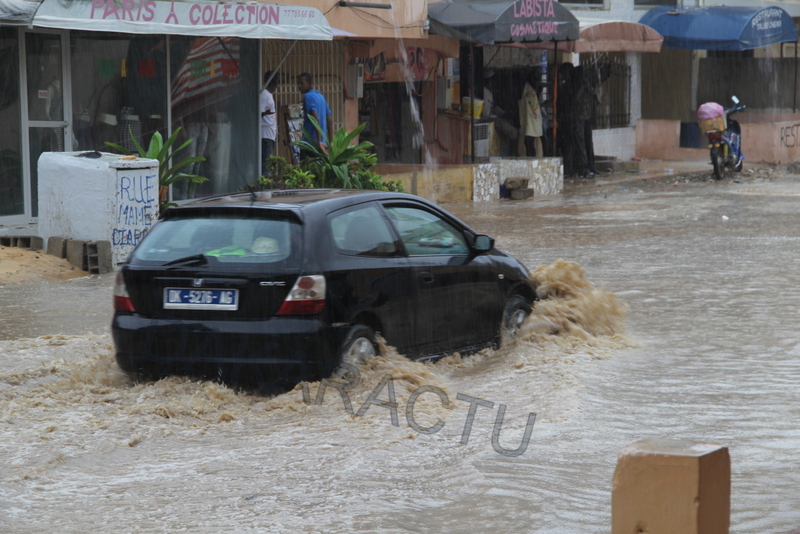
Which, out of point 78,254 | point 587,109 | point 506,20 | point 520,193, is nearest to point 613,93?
point 587,109

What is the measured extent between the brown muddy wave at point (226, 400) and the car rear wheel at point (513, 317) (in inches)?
2.8

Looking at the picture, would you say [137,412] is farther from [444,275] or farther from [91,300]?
[91,300]

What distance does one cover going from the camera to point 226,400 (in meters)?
6.56

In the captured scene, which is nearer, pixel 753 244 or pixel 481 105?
pixel 753 244

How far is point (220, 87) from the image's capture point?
16.8 metres

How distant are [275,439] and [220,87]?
11.6 m

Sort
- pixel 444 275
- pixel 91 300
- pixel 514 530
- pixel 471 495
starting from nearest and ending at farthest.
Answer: pixel 514 530 < pixel 471 495 < pixel 444 275 < pixel 91 300

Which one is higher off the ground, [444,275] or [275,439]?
[444,275]

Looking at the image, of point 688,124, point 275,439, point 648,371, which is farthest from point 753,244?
point 688,124

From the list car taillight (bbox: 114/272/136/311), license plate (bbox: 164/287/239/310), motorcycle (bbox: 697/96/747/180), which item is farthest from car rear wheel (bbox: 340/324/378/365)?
motorcycle (bbox: 697/96/747/180)

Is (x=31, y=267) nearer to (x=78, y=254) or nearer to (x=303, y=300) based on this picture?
(x=78, y=254)

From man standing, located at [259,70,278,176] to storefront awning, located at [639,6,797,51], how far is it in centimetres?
1514

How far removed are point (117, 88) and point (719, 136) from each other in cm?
1481

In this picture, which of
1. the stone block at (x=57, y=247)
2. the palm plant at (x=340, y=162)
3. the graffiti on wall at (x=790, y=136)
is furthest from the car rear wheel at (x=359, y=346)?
the graffiti on wall at (x=790, y=136)
